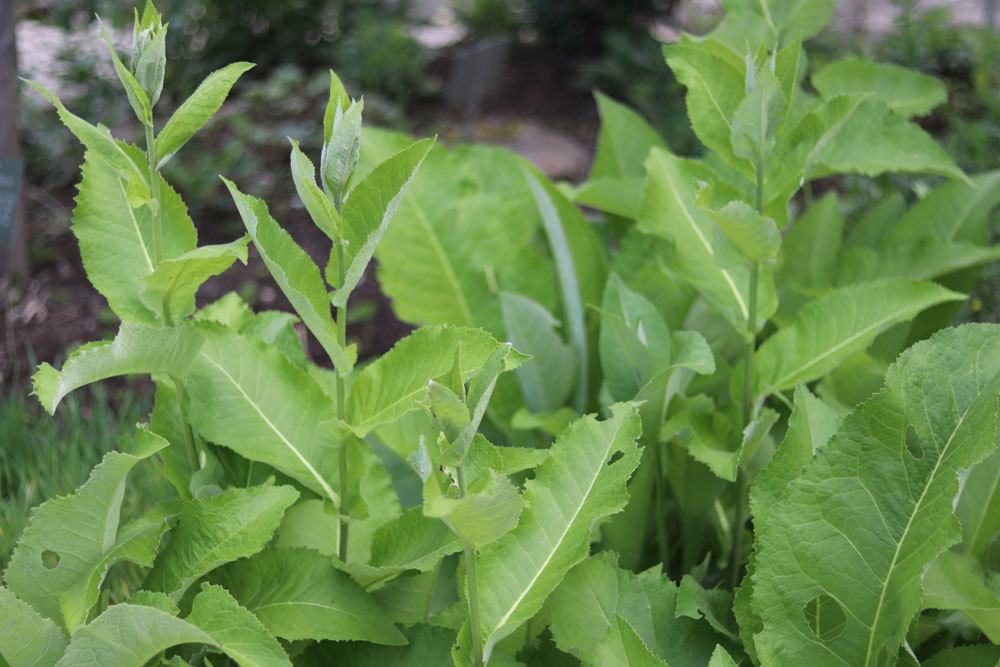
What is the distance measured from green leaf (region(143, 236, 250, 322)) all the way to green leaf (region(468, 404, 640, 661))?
1.30ft

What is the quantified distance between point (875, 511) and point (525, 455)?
14.9 inches

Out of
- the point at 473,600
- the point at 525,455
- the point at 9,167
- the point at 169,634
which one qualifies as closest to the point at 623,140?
the point at 525,455

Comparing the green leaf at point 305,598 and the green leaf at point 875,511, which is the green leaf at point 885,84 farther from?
the green leaf at point 305,598

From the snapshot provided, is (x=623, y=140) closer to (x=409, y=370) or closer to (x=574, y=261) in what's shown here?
(x=574, y=261)

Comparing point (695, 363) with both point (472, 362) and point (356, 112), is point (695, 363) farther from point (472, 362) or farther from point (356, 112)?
point (356, 112)

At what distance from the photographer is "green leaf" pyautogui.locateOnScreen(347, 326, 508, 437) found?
1.16 m

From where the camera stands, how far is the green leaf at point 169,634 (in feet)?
3.26

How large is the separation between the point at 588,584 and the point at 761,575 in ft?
0.67

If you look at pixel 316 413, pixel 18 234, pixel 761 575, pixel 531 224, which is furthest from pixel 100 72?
pixel 761 575

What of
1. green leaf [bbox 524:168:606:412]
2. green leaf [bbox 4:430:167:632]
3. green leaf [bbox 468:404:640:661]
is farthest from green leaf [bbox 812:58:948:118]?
green leaf [bbox 4:430:167:632]

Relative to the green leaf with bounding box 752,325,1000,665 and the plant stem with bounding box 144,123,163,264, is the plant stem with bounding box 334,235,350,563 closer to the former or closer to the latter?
the plant stem with bounding box 144,123,163,264

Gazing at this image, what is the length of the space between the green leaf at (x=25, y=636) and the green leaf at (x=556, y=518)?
44 cm

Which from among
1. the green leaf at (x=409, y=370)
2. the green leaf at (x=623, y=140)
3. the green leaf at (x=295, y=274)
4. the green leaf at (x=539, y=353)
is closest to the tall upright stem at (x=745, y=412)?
the green leaf at (x=539, y=353)

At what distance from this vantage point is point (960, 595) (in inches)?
45.6
